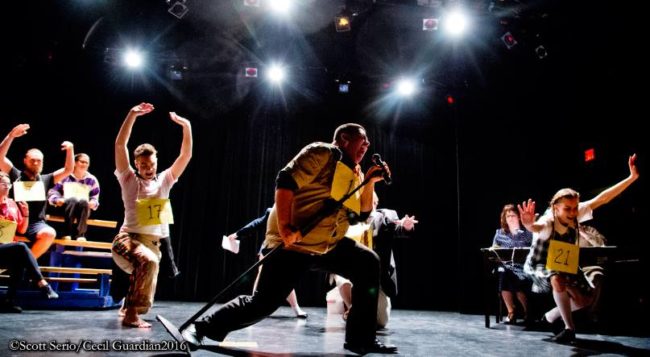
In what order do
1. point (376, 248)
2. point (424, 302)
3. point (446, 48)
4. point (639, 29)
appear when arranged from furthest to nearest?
point (424, 302), point (446, 48), point (639, 29), point (376, 248)

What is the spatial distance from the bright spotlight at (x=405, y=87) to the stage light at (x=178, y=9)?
12.4 feet

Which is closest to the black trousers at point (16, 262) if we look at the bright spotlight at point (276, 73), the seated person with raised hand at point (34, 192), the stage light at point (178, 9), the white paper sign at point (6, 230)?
the white paper sign at point (6, 230)

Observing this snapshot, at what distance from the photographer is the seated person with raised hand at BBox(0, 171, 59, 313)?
4008 mm

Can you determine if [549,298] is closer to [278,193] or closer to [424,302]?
[424,302]

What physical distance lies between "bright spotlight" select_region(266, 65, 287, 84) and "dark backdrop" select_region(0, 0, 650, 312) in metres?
0.18

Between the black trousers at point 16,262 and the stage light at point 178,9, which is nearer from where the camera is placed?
the black trousers at point 16,262

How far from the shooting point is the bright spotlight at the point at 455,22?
572 cm

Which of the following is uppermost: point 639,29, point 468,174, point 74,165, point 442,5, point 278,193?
point 442,5

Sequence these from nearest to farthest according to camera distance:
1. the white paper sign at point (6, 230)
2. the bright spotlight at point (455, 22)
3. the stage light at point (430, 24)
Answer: the white paper sign at point (6, 230) → the bright spotlight at point (455, 22) → the stage light at point (430, 24)

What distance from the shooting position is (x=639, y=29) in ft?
16.7

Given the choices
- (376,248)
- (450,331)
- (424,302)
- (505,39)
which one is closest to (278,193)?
(376,248)

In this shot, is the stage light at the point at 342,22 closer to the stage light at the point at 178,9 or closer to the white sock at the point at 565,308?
the stage light at the point at 178,9

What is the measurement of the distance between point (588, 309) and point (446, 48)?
4.37m

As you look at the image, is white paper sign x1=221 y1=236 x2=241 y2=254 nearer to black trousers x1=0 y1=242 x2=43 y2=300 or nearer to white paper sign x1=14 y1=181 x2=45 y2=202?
black trousers x1=0 y1=242 x2=43 y2=300
